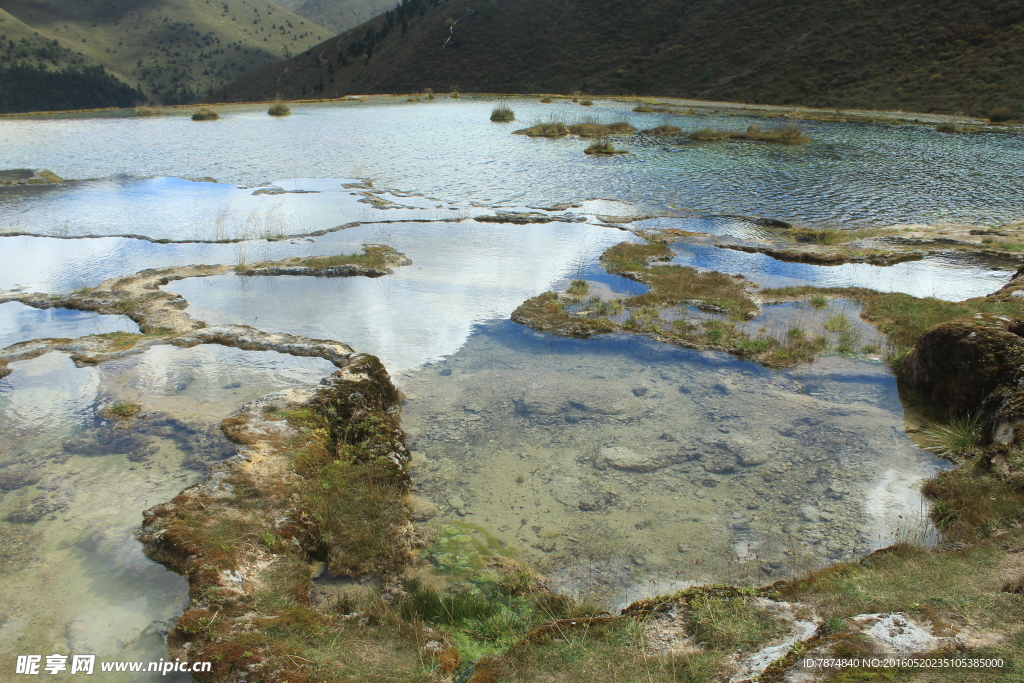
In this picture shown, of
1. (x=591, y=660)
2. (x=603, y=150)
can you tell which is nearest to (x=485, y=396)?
(x=591, y=660)

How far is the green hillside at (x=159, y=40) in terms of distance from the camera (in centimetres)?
12706

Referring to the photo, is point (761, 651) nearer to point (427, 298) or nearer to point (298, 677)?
point (298, 677)

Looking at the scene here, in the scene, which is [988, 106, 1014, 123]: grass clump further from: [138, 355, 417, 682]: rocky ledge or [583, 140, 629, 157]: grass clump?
[138, 355, 417, 682]: rocky ledge

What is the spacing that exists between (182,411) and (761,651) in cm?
675

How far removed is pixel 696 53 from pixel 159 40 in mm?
139341

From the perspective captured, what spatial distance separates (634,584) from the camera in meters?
5.17

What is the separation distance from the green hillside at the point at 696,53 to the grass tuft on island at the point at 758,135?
61.5 ft

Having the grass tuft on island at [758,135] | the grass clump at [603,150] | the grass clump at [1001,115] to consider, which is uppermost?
the grass clump at [1001,115]

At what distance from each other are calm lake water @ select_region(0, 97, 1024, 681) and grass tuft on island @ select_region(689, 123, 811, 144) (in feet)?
36.2

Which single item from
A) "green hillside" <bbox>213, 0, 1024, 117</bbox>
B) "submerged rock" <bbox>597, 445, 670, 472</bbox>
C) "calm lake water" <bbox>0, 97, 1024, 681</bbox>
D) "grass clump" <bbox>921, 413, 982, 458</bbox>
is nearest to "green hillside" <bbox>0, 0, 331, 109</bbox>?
"green hillside" <bbox>213, 0, 1024, 117</bbox>

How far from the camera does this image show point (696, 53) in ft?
201

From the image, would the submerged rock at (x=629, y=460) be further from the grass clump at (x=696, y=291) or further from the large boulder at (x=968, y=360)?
the grass clump at (x=696, y=291)

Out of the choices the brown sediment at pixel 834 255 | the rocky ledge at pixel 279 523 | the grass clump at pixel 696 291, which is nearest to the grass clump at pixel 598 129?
the brown sediment at pixel 834 255

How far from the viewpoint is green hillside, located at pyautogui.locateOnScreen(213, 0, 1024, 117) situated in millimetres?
43656
